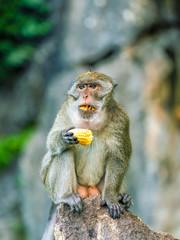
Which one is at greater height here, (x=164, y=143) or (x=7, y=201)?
(x=164, y=143)

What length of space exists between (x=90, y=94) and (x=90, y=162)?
954 millimetres

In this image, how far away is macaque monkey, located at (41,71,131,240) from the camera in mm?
5348

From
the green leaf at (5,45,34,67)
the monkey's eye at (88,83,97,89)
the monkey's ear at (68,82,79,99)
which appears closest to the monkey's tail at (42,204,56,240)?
the monkey's ear at (68,82,79,99)

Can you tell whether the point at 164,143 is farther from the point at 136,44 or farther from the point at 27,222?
the point at 27,222

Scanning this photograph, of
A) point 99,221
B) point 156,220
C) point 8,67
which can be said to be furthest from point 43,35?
point 99,221

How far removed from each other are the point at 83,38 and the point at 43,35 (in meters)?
1.99

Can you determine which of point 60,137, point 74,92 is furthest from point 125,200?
point 74,92

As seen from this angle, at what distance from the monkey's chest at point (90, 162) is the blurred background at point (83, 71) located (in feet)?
17.6

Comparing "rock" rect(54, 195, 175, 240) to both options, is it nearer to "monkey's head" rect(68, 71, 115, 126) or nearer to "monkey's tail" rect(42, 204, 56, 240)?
"monkey's tail" rect(42, 204, 56, 240)

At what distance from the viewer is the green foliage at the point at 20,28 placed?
13516mm

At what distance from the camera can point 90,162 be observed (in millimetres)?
5664

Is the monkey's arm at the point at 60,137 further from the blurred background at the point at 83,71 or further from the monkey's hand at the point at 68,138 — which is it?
the blurred background at the point at 83,71

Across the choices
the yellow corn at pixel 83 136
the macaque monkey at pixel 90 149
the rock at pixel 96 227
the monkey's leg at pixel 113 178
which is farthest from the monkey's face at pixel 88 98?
the rock at pixel 96 227

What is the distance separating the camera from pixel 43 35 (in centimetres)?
1375
